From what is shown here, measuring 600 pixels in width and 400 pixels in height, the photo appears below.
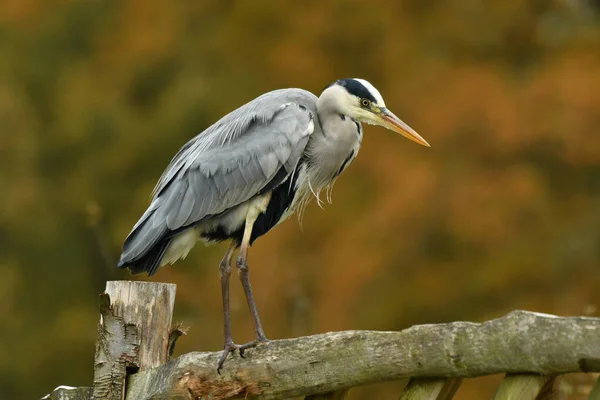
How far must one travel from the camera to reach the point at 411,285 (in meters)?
9.68

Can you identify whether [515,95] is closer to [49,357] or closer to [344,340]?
[49,357]

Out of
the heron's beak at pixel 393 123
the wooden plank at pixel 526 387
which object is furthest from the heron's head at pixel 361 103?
the wooden plank at pixel 526 387

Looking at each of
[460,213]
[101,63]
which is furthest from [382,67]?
[101,63]

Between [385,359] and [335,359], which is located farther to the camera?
[335,359]

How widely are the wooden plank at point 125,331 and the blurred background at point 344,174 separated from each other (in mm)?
4272

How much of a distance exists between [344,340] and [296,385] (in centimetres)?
29

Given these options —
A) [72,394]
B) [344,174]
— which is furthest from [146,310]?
[344,174]

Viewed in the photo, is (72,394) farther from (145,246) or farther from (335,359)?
(335,359)

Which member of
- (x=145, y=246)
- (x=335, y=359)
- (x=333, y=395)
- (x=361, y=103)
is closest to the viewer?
(x=335, y=359)

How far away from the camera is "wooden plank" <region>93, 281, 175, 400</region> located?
14.4ft

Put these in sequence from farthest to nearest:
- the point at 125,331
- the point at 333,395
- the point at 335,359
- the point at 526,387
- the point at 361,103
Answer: the point at 361,103 < the point at 125,331 < the point at 333,395 < the point at 335,359 < the point at 526,387

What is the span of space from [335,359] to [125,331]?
109 centimetres

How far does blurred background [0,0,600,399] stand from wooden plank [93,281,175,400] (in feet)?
14.0

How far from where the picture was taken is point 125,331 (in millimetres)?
4398
